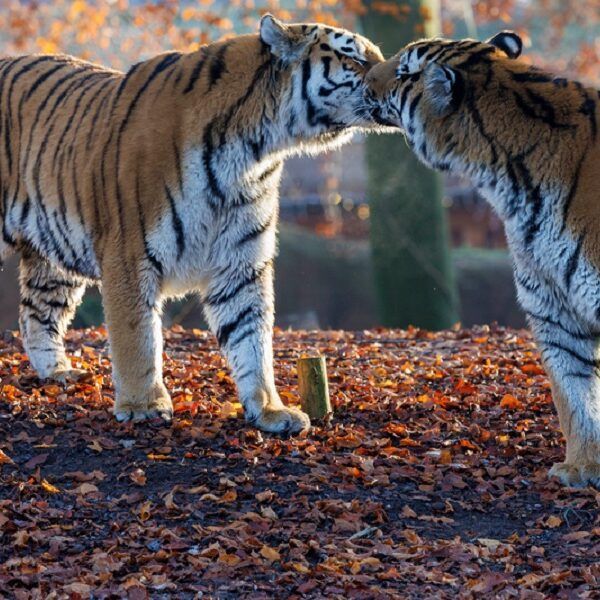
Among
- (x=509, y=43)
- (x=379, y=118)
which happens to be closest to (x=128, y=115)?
(x=379, y=118)

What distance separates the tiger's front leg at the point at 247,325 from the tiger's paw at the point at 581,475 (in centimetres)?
137

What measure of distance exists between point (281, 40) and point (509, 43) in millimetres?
1079

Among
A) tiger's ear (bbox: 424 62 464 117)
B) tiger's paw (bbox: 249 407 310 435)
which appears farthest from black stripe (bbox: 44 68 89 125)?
tiger's ear (bbox: 424 62 464 117)

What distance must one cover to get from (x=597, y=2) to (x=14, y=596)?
19302 mm

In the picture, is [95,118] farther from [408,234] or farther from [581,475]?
[408,234]

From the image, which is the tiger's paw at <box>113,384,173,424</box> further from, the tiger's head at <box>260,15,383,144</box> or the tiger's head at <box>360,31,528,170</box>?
the tiger's head at <box>360,31,528,170</box>

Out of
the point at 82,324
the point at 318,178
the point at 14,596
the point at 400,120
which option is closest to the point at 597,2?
the point at 318,178

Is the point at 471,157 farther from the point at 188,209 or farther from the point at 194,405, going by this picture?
the point at 194,405

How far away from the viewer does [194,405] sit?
6055 millimetres

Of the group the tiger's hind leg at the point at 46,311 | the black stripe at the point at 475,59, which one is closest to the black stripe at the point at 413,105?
the black stripe at the point at 475,59

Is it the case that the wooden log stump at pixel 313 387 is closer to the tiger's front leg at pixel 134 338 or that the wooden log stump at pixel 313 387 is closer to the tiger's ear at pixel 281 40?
the tiger's front leg at pixel 134 338

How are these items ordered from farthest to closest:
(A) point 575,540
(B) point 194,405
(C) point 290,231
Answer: (C) point 290,231 < (B) point 194,405 < (A) point 575,540

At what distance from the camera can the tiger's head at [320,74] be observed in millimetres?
5742

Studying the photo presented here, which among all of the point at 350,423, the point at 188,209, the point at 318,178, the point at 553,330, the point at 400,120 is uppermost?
the point at 400,120
